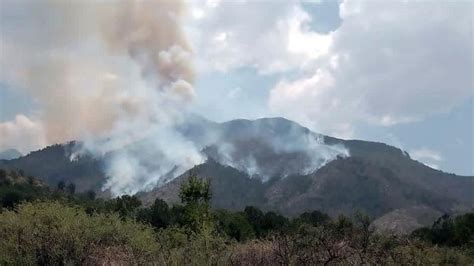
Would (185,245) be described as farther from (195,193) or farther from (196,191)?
(195,193)

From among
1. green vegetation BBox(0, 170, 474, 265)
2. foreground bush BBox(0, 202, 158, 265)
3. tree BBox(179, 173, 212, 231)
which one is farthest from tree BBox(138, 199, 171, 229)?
foreground bush BBox(0, 202, 158, 265)

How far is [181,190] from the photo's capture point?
44281 mm

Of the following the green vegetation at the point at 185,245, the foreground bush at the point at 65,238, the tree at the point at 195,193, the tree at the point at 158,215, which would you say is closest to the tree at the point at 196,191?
the tree at the point at 195,193

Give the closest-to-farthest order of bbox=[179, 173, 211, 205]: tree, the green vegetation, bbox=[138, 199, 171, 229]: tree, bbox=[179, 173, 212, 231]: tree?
the green vegetation
bbox=[179, 173, 212, 231]: tree
bbox=[179, 173, 211, 205]: tree
bbox=[138, 199, 171, 229]: tree

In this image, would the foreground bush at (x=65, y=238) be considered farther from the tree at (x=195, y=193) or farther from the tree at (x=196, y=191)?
the tree at (x=196, y=191)

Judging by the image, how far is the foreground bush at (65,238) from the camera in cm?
2500

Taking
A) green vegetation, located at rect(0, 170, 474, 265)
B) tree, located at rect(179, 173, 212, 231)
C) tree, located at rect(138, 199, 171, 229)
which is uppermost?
tree, located at rect(138, 199, 171, 229)

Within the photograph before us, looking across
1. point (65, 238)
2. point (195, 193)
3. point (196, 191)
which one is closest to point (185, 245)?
point (65, 238)

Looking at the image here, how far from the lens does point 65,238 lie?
84.4ft

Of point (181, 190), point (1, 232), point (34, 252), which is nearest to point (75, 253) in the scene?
point (34, 252)

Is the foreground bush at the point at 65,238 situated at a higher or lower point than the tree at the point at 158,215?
lower

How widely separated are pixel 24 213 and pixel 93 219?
3858mm

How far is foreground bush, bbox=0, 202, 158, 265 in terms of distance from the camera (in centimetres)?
2500

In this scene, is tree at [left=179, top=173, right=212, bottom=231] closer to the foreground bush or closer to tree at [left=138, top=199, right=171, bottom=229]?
the foreground bush
